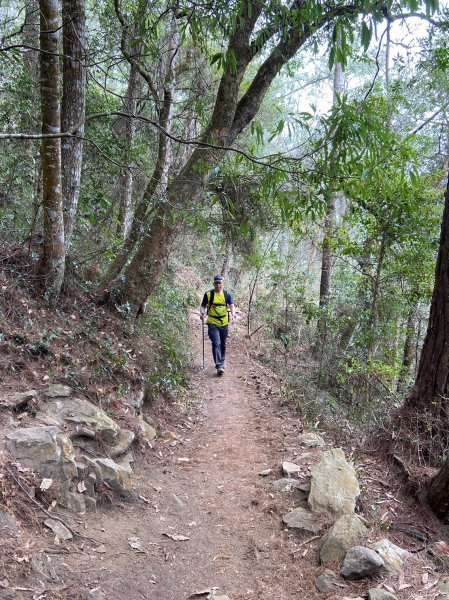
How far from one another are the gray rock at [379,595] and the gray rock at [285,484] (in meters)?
1.71

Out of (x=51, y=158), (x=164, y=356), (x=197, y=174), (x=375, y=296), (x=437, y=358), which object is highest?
(x=197, y=174)

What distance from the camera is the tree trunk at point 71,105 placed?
622cm

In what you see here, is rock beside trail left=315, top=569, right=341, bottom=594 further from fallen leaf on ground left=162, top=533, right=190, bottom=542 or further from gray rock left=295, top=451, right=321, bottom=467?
gray rock left=295, top=451, right=321, bottom=467

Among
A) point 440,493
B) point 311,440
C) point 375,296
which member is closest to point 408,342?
point 375,296

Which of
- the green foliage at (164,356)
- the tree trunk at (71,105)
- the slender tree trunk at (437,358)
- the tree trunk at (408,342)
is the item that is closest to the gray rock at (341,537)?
the slender tree trunk at (437,358)

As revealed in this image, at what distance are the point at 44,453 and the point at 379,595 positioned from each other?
2.75 meters

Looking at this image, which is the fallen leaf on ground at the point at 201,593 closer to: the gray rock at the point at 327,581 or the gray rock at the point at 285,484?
the gray rock at the point at 327,581

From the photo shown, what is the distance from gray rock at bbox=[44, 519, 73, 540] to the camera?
3.20 meters

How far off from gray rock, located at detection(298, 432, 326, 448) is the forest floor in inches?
6.3

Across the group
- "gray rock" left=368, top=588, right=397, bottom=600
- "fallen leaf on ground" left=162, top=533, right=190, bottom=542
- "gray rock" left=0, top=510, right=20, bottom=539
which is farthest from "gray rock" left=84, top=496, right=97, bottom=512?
"gray rock" left=368, top=588, right=397, bottom=600

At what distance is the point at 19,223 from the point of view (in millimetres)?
7117

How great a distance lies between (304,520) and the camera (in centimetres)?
405

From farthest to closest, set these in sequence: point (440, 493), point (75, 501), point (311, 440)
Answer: point (311, 440) < point (440, 493) < point (75, 501)

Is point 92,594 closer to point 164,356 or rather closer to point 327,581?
point 327,581
